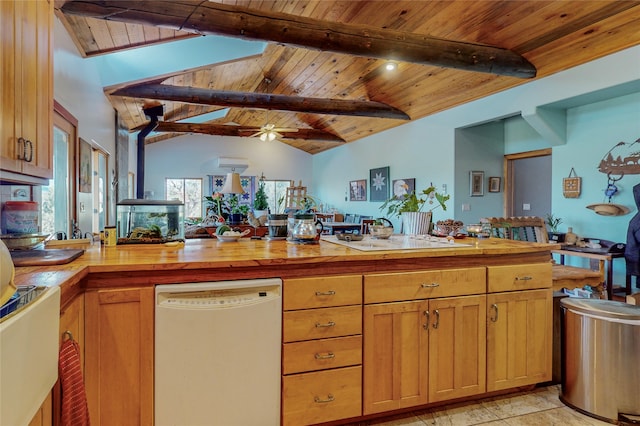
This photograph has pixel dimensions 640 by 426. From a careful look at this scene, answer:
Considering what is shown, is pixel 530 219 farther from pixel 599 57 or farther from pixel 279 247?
pixel 279 247

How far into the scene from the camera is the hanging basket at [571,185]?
167 inches

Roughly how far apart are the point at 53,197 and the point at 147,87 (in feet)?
8.76

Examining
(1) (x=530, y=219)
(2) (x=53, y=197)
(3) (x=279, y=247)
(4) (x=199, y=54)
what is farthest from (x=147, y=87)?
(1) (x=530, y=219)

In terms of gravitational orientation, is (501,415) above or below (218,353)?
below

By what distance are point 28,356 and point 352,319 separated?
127cm

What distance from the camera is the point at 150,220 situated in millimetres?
2139

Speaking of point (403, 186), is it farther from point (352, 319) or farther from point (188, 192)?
point (188, 192)

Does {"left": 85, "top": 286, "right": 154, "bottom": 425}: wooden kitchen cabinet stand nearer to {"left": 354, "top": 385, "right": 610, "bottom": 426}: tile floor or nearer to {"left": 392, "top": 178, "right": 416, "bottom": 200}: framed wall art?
{"left": 354, "top": 385, "right": 610, "bottom": 426}: tile floor

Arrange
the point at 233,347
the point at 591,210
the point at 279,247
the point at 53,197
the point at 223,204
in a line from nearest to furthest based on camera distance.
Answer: the point at 233,347
the point at 279,247
the point at 53,197
the point at 591,210
the point at 223,204

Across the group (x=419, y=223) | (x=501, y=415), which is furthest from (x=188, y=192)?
(x=501, y=415)

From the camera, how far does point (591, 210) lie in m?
4.12

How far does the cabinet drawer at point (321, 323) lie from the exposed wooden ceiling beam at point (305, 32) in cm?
244

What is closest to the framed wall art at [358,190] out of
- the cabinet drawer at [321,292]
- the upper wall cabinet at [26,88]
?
the cabinet drawer at [321,292]

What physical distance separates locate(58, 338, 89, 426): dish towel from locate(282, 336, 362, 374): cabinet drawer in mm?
790
